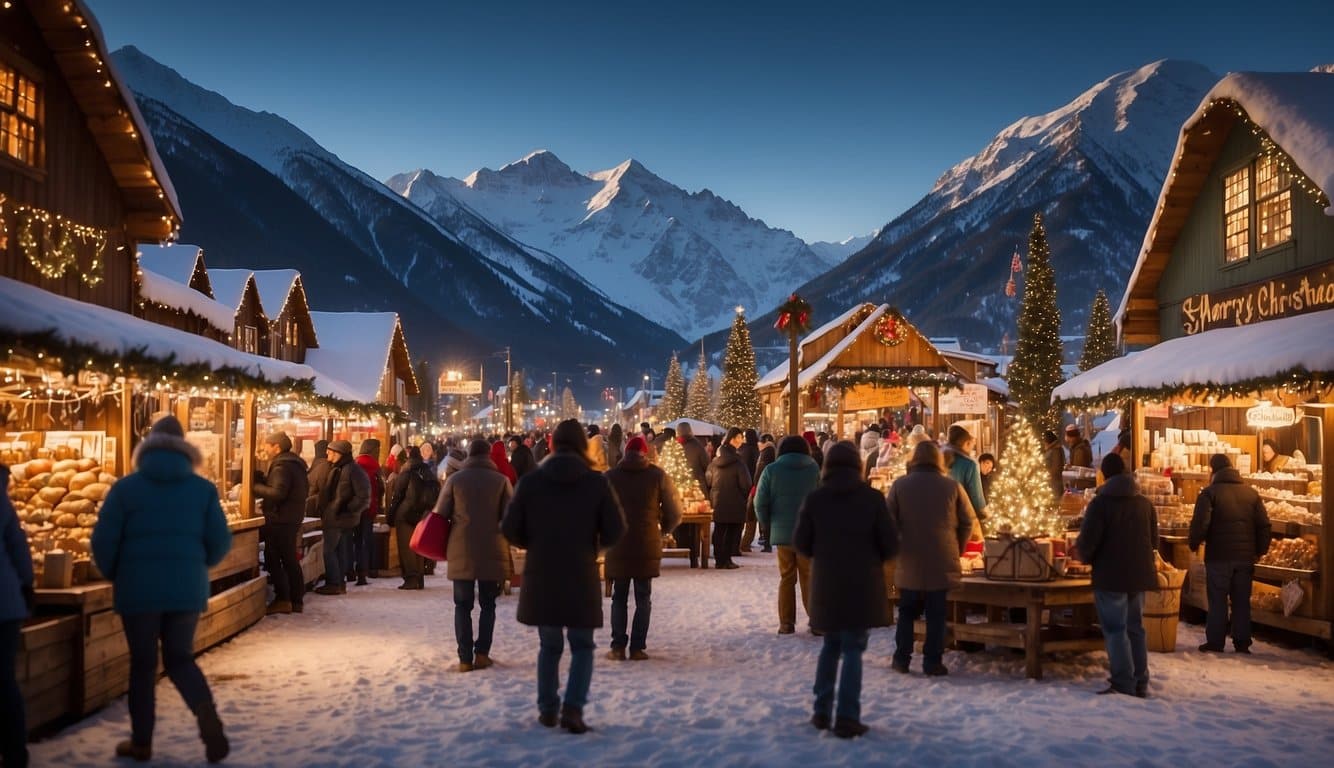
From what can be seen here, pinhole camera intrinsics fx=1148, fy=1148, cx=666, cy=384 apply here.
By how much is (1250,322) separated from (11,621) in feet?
44.6

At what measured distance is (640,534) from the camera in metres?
9.87

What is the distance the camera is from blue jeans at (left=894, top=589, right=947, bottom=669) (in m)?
9.14

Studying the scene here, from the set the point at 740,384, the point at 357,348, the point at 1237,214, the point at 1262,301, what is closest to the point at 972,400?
the point at 1237,214

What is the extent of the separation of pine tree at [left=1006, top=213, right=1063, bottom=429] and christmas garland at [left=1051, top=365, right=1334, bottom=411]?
2941cm

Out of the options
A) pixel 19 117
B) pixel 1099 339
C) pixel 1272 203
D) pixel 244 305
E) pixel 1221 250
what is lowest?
pixel 1221 250

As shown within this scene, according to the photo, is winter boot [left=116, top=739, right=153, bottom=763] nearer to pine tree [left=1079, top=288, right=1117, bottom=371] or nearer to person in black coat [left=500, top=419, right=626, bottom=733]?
person in black coat [left=500, top=419, right=626, bottom=733]

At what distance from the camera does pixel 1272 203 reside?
14008mm

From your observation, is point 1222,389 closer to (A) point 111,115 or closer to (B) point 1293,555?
(B) point 1293,555

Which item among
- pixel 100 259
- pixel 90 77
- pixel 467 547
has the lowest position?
pixel 467 547

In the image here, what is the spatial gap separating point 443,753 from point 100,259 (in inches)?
377

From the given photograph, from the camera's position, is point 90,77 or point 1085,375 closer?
point 90,77

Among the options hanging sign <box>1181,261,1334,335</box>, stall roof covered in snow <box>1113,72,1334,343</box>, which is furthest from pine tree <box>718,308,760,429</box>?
hanging sign <box>1181,261,1334,335</box>

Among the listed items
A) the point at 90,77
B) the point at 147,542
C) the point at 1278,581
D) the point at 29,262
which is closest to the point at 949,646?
the point at 1278,581

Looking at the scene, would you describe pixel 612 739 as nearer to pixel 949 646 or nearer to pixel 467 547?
pixel 467 547
